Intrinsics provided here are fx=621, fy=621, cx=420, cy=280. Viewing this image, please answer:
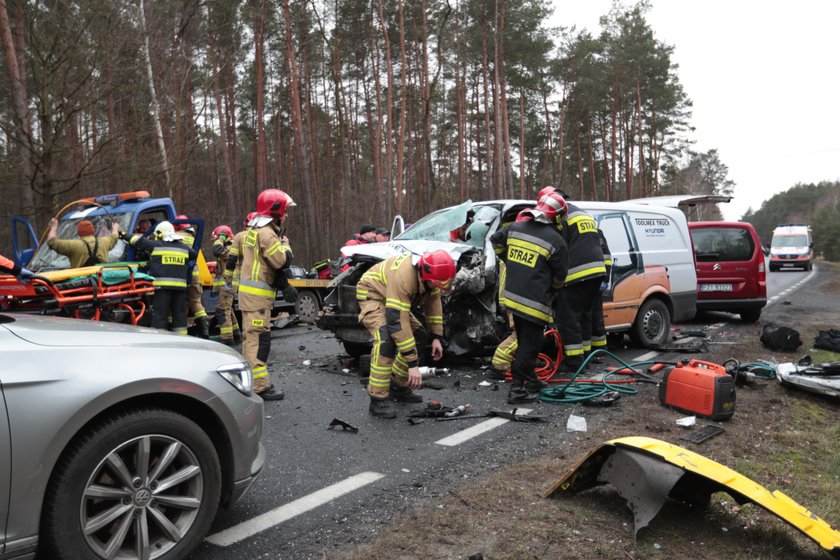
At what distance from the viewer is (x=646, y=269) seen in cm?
803

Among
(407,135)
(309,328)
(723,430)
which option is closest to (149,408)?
(723,430)

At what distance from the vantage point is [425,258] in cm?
497

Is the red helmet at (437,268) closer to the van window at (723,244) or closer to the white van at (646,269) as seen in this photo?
the white van at (646,269)

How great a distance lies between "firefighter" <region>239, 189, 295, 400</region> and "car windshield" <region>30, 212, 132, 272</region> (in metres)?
3.69

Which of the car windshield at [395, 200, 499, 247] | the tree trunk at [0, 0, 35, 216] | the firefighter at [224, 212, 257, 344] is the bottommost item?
the firefighter at [224, 212, 257, 344]

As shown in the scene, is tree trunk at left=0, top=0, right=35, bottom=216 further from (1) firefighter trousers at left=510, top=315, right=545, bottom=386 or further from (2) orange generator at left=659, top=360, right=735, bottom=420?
(2) orange generator at left=659, top=360, right=735, bottom=420

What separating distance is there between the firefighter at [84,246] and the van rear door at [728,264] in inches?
363

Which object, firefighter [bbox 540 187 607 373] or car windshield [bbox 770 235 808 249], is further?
car windshield [bbox 770 235 808 249]

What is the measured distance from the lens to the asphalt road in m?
3.06

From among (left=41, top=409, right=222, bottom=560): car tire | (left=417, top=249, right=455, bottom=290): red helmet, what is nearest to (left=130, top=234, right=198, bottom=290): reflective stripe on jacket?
(left=417, top=249, right=455, bottom=290): red helmet

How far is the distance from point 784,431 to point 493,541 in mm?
3080

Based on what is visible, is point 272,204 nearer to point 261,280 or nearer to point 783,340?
point 261,280

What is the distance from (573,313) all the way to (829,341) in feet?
13.0

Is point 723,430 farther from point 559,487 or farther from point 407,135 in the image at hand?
point 407,135
